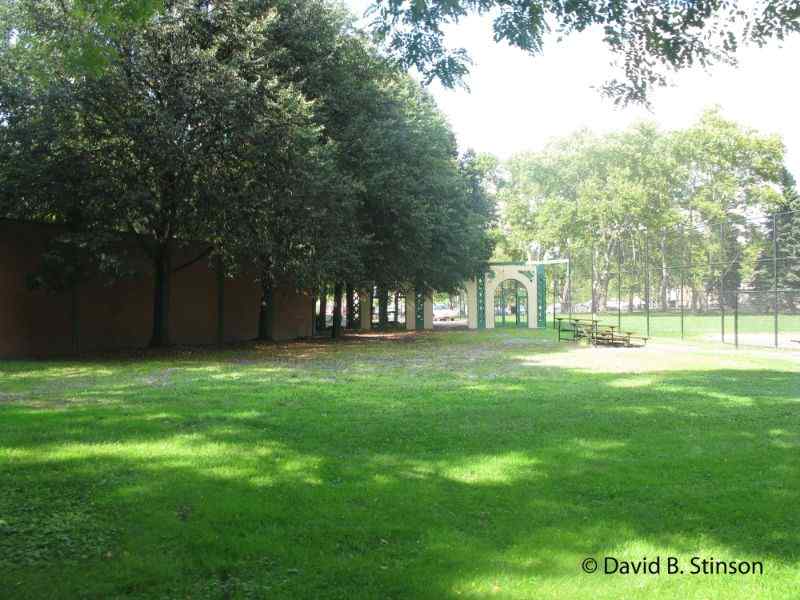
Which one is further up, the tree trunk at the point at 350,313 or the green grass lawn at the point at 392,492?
the tree trunk at the point at 350,313

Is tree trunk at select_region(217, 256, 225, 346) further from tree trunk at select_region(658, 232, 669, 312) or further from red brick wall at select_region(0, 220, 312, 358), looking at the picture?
tree trunk at select_region(658, 232, 669, 312)

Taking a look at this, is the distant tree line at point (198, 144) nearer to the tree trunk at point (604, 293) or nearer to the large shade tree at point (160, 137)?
the large shade tree at point (160, 137)

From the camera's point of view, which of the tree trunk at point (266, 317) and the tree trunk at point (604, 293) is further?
the tree trunk at point (604, 293)

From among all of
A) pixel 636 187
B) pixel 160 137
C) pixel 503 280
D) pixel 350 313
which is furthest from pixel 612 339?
pixel 636 187

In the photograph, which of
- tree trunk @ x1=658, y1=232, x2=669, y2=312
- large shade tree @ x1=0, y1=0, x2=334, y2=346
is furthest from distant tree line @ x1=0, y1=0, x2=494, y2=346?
tree trunk @ x1=658, y1=232, x2=669, y2=312

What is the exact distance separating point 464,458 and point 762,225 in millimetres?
21035

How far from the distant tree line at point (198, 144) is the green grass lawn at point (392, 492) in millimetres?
8205

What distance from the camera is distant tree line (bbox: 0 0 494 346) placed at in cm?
1700

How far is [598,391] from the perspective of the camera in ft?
36.3

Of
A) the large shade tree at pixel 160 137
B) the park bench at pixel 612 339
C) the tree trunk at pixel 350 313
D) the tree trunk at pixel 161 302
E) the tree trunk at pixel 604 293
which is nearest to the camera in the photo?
the large shade tree at pixel 160 137

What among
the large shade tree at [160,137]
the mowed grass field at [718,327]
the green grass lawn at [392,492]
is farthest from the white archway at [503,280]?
the green grass lawn at [392,492]

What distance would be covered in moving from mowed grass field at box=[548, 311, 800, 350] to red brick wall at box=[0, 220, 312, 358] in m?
17.1

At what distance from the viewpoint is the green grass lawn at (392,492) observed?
3756 millimetres

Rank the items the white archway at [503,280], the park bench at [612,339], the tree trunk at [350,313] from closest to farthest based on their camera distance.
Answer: the park bench at [612,339] → the white archway at [503,280] → the tree trunk at [350,313]
